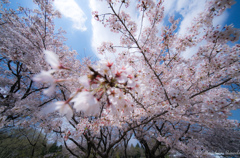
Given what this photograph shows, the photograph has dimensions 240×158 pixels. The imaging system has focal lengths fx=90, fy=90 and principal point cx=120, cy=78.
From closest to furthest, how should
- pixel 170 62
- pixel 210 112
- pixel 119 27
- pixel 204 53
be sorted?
pixel 210 112 < pixel 204 53 < pixel 119 27 < pixel 170 62

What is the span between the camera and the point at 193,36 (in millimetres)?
3156

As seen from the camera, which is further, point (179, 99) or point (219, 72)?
point (219, 72)

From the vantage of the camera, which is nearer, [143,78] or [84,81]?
[84,81]

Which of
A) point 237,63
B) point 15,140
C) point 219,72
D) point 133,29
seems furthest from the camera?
point 15,140

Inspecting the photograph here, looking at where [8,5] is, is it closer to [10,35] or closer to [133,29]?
[10,35]

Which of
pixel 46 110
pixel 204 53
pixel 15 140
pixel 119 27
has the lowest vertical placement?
pixel 15 140

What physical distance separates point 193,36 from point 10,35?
379 inches

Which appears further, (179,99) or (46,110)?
(179,99)

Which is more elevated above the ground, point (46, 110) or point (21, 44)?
point (21, 44)

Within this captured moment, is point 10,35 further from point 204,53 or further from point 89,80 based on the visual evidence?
point 204,53

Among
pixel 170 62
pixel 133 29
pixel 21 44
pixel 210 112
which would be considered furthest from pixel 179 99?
pixel 21 44

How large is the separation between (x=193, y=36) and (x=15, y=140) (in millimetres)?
11858

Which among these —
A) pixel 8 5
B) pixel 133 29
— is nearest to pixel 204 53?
pixel 133 29

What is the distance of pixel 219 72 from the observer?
2850 mm
